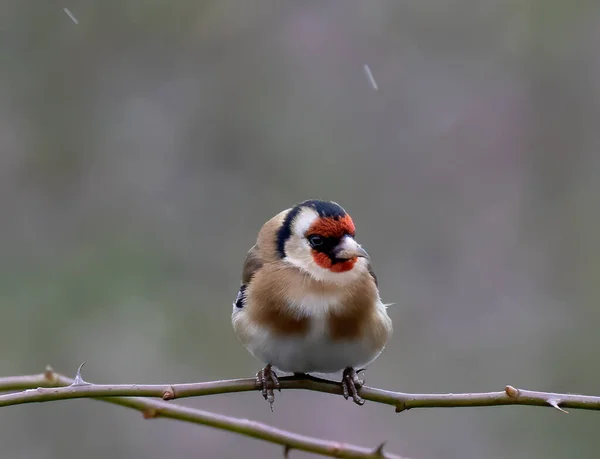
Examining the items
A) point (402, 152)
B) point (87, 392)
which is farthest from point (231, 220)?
point (87, 392)

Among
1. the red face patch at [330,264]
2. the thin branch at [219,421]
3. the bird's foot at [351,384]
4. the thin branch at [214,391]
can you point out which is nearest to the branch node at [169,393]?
the thin branch at [214,391]

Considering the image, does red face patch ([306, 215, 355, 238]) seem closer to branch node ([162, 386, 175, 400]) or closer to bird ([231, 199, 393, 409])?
bird ([231, 199, 393, 409])

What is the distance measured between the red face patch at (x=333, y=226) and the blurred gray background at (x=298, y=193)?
343 centimetres

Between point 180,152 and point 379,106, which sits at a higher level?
point 379,106

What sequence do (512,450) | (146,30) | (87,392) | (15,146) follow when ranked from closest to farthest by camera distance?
(87,392) < (512,450) < (15,146) < (146,30)

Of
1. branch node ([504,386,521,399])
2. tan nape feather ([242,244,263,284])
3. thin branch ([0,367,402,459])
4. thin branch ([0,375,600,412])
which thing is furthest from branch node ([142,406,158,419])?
branch node ([504,386,521,399])

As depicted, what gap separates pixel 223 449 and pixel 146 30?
3.95 metres

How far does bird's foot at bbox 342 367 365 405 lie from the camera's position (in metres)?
3.60

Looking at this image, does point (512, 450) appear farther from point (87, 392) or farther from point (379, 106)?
point (87, 392)

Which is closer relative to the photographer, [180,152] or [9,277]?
[9,277]

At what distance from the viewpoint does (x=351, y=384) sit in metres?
3.69

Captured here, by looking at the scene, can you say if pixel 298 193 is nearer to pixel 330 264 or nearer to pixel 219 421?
pixel 330 264

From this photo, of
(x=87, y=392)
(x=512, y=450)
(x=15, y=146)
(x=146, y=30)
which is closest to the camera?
(x=87, y=392)

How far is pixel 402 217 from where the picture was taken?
8078 mm
